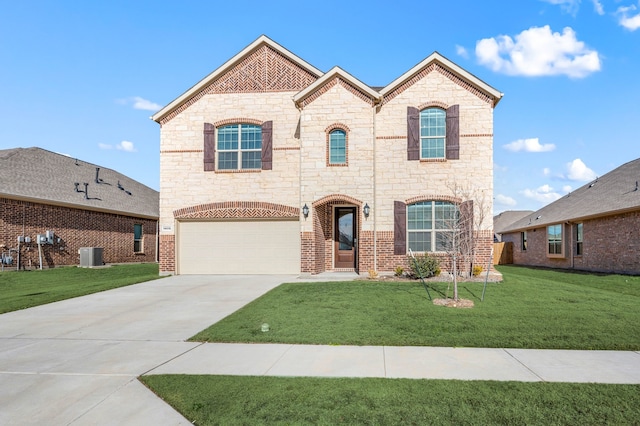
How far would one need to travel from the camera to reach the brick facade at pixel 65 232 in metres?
19.0

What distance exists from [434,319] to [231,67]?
44.7ft

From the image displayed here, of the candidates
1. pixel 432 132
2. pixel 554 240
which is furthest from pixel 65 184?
pixel 554 240

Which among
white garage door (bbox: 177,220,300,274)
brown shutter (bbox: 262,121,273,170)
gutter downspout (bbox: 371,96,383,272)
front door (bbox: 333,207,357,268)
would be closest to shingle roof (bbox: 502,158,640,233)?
gutter downspout (bbox: 371,96,383,272)

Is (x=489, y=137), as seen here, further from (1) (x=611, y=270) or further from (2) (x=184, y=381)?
(2) (x=184, y=381)

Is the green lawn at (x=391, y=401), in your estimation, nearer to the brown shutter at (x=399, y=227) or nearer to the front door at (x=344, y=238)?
the brown shutter at (x=399, y=227)

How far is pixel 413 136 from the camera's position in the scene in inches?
603

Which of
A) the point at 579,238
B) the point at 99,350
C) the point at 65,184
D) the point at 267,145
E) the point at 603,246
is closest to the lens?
the point at 99,350

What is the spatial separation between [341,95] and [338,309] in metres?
9.34

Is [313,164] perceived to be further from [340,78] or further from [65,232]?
[65,232]

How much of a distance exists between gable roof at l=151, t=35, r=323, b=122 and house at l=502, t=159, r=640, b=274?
14826 millimetres

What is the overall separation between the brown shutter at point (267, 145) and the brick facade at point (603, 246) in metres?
15.6

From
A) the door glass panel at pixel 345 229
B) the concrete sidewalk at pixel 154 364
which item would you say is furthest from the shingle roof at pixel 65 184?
the concrete sidewalk at pixel 154 364

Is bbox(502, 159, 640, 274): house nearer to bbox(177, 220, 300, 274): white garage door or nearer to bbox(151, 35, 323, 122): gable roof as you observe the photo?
bbox(177, 220, 300, 274): white garage door

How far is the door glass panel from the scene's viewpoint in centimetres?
1699
